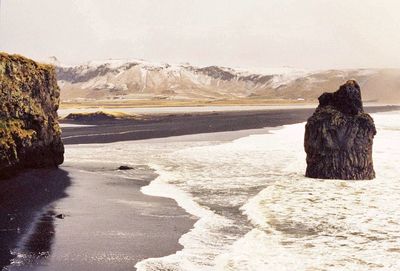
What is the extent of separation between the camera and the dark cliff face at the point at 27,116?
24625 millimetres

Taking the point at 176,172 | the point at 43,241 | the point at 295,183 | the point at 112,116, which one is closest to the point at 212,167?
the point at 176,172

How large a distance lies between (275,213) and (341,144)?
8.14 meters

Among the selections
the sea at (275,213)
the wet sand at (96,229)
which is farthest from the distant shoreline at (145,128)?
the wet sand at (96,229)

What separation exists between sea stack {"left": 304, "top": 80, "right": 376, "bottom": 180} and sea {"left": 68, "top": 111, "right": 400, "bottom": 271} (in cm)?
76

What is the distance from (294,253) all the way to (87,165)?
1981 centimetres

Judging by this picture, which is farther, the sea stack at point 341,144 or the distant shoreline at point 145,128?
the distant shoreline at point 145,128

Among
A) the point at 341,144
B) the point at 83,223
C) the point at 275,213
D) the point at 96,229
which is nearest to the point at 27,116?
the point at 83,223

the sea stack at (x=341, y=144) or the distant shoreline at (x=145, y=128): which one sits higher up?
the sea stack at (x=341, y=144)

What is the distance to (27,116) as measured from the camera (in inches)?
1062

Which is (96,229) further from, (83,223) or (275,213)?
(275,213)

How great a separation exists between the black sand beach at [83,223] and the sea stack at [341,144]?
8.22 metres

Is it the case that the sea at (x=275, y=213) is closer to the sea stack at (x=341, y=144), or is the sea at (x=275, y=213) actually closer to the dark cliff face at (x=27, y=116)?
the sea stack at (x=341, y=144)

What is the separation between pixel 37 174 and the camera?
2595 centimetres

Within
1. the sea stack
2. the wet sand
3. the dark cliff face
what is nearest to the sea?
the wet sand
